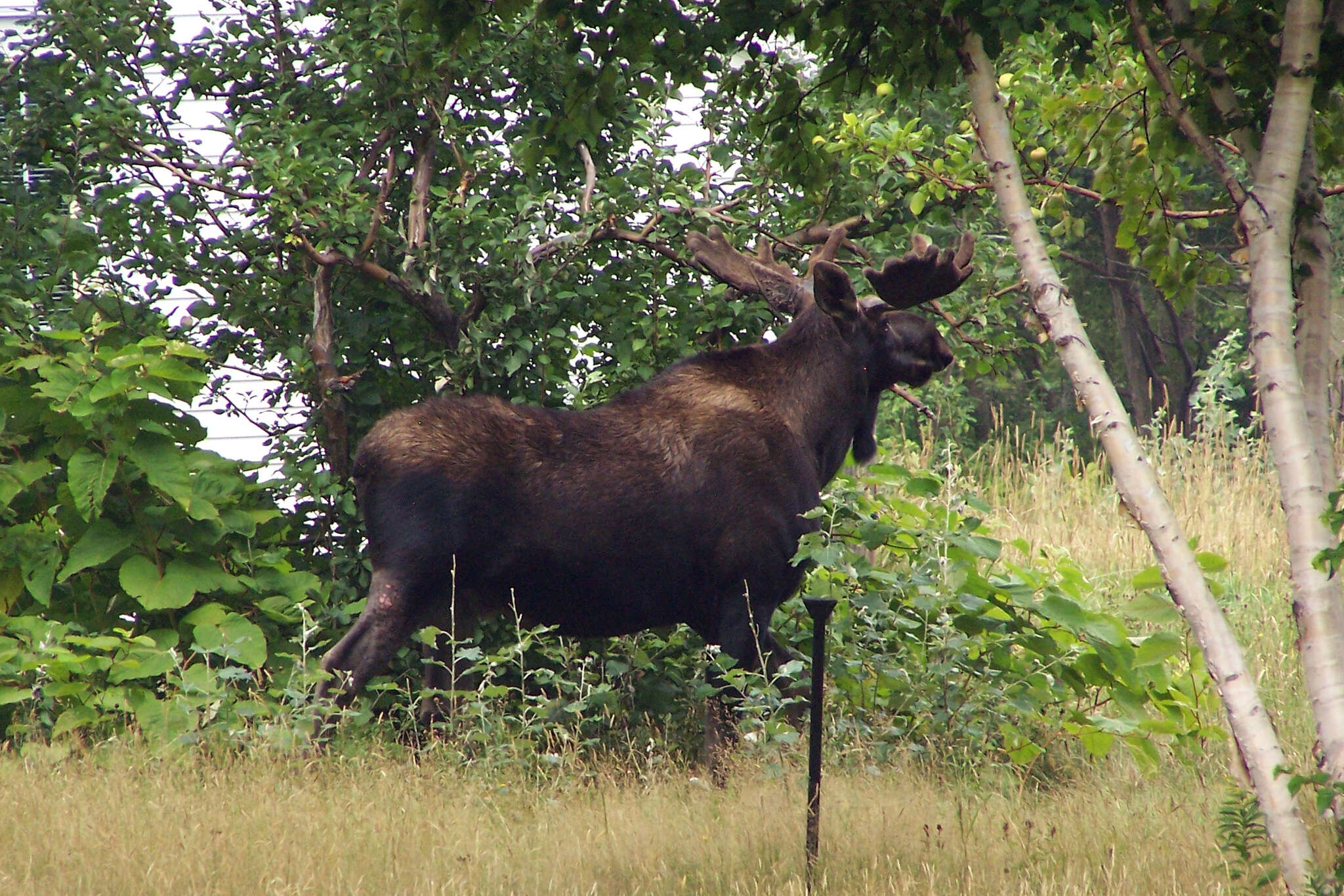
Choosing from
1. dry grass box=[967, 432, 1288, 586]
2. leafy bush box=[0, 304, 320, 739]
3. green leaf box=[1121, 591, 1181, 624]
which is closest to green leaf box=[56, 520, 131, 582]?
leafy bush box=[0, 304, 320, 739]

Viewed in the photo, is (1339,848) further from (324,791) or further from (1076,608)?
(324,791)

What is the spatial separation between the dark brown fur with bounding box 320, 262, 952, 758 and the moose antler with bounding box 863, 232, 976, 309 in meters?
0.19

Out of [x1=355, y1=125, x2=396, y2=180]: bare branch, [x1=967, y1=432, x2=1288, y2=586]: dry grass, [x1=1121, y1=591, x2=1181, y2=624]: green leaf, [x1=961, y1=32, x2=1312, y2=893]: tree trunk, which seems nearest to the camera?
[x1=961, y1=32, x2=1312, y2=893]: tree trunk

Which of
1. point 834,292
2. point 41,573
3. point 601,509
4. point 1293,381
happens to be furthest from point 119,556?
point 1293,381

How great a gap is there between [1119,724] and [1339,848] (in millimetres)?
1533

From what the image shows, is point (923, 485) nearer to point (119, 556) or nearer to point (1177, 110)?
point (1177, 110)

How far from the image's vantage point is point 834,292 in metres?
5.96

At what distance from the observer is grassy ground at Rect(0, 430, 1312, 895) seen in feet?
13.0

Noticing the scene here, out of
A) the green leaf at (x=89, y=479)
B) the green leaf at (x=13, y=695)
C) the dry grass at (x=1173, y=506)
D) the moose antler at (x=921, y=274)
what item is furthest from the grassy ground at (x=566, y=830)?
the dry grass at (x=1173, y=506)

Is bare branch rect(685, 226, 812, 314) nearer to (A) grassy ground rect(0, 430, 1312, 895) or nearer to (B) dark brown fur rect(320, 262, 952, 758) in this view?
(B) dark brown fur rect(320, 262, 952, 758)

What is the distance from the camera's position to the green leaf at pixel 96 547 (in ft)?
19.2

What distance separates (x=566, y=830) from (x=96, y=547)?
108 inches

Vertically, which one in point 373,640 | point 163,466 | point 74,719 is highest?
point 163,466

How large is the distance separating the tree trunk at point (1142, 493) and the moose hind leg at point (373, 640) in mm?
2803
